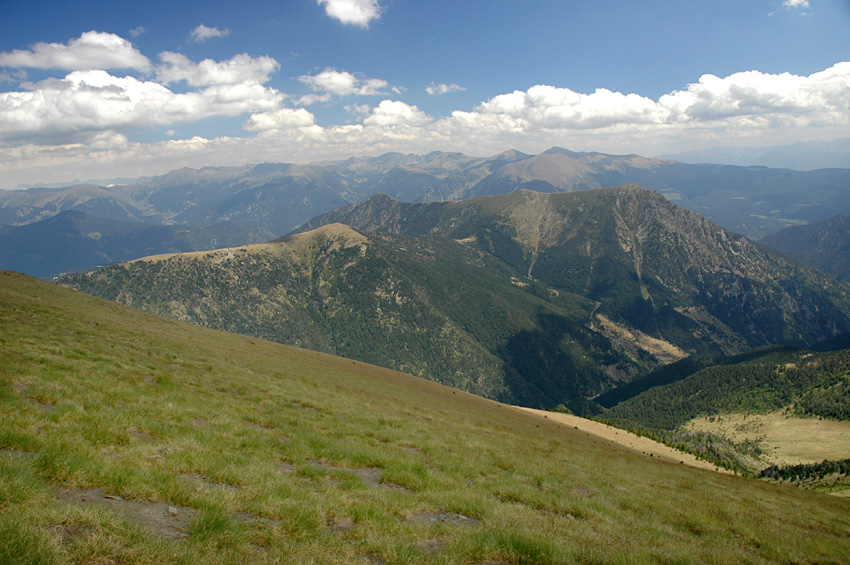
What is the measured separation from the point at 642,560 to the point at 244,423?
13.8 m

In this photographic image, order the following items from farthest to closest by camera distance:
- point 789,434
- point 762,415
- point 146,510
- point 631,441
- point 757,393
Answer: point 757,393 < point 762,415 < point 789,434 < point 631,441 < point 146,510

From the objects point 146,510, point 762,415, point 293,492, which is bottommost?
point 762,415

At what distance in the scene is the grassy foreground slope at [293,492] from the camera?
614cm

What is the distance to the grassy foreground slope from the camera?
20.1 feet

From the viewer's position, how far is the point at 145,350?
27891 millimetres

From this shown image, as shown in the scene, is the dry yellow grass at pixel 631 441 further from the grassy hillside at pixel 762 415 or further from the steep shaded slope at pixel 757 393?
the steep shaded slope at pixel 757 393

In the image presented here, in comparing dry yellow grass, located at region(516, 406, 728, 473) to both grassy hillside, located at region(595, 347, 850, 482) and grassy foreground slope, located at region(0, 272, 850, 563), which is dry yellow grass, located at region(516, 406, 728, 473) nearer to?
grassy hillside, located at region(595, 347, 850, 482)

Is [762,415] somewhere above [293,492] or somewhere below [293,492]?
below

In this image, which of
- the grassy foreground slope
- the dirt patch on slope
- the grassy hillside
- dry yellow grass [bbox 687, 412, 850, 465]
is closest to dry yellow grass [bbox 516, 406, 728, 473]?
the grassy hillside

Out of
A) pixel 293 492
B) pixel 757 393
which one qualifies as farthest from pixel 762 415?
pixel 293 492

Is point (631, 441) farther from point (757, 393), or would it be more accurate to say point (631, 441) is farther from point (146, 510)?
point (757, 393)

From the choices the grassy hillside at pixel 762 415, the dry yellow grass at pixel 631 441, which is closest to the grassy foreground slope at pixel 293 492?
the dry yellow grass at pixel 631 441

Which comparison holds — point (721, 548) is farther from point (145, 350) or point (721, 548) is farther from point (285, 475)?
point (145, 350)

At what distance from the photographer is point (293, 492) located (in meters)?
8.62
